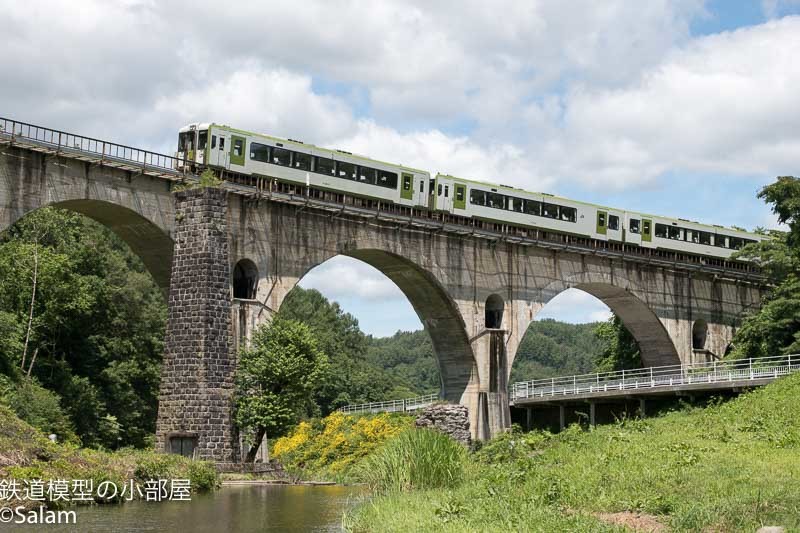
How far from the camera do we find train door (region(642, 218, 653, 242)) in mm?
63344

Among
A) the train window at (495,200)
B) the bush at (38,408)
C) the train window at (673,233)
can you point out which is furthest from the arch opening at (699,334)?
the bush at (38,408)

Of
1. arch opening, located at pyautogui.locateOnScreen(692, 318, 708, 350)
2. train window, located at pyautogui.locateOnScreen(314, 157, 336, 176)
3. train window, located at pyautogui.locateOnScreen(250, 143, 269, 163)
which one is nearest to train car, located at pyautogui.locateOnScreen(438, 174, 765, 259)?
arch opening, located at pyautogui.locateOnScreen(692, 318, 708, 350)

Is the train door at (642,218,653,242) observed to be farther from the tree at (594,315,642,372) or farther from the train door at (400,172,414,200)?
Result: the train door at (400,172,414,200)

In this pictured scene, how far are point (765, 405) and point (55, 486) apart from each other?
23.2 m

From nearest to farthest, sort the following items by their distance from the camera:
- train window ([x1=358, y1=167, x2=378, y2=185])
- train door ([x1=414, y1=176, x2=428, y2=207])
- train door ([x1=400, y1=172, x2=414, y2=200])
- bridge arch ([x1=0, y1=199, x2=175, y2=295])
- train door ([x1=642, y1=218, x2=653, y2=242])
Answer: bridge arch ([x1=0, y1=199, x2=175, y2=295]), train window ([x1=358, y1=167, x2=378, y2=185]), train door ([x1=400, y1=172, x2=414, y2=200]), train door ([x1=414, y1=176, x2=428, y2=207]), train door ([x1=642, y1=218, x2=653, y2=242])

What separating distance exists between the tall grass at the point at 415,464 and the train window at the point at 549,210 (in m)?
34.0

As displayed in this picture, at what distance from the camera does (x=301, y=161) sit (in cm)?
4616

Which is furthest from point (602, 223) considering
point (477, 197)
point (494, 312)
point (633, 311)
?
point (477, 197)

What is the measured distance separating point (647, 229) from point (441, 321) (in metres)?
15.6

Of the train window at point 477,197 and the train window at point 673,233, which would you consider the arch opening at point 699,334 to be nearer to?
the train window at point 673,233

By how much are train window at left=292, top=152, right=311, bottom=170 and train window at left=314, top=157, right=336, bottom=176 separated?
0.41 metres

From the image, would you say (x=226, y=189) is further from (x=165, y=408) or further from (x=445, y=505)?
(x=445, y=505)

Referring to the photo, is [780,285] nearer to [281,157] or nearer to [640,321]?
[640,321]

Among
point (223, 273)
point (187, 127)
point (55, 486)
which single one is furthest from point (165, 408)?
point (55, 486)
